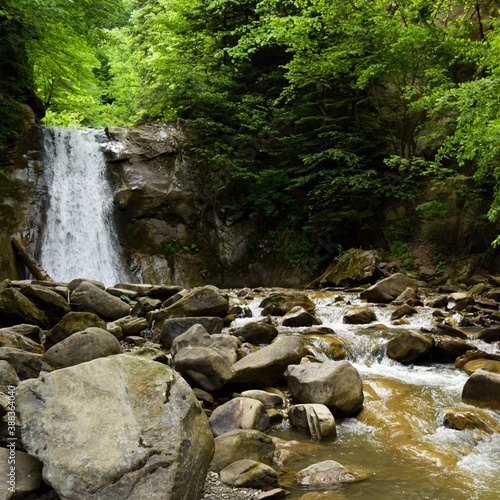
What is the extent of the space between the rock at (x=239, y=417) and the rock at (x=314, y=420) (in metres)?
0.30

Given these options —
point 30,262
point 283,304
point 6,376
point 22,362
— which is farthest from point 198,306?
point 30,262

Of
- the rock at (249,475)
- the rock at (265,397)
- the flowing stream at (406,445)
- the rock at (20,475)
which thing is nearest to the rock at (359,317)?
the flowing stream at (406,445)

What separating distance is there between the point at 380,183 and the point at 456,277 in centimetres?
423

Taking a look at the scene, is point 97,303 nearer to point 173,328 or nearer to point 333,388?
point 173,328

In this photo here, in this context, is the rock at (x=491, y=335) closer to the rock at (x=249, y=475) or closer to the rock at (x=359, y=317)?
the rock at (x=359, y=317)

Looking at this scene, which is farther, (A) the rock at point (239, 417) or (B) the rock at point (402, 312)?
(B) the rock at point (402, 312)

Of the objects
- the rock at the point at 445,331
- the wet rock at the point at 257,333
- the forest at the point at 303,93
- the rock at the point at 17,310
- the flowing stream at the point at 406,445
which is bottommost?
the flowing stream at the point at 406,445

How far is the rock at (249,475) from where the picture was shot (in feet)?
9.91

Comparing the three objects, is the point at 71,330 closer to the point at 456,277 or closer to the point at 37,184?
the point at 37,184

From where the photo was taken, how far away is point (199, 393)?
15.8 feet


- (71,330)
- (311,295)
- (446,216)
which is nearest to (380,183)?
(446,216)

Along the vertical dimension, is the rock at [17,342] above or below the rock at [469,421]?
above

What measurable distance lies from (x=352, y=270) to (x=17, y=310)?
10298mm

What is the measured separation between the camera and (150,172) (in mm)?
16312
